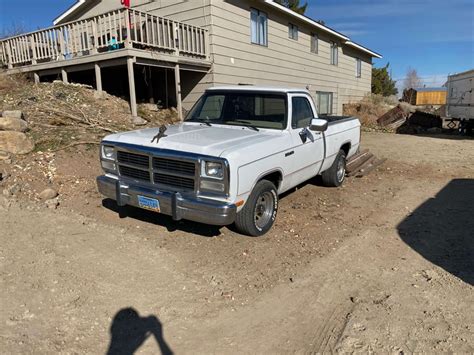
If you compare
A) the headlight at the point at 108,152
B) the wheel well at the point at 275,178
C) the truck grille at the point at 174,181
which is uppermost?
the headlight at the point at 108,152

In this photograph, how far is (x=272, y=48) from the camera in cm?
1550

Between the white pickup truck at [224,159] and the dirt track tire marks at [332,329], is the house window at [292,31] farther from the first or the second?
the dirt track tire marks at [332,329]

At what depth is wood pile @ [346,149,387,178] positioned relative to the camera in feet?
27.5

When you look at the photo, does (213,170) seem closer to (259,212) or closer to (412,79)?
(259,212)

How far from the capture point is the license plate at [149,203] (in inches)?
175

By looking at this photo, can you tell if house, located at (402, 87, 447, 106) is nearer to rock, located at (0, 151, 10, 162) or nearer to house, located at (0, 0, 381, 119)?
house, located at (0, 0, 381, 119)

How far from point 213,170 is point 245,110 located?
1840 mm

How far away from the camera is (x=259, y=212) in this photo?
500cm

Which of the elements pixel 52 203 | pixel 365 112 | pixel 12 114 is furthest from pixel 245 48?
pixel 365 112

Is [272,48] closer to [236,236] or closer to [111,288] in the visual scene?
[236,236]

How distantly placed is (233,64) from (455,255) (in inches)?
420

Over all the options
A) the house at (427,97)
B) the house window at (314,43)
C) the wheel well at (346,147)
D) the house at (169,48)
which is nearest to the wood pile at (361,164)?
the wheel well at (346,147)

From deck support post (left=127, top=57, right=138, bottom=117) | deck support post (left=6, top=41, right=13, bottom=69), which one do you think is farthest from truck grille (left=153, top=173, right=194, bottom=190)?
deck support post (left=6, top=41, right=13, bottom=69)

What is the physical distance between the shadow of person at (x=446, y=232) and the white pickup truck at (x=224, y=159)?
173 cm
